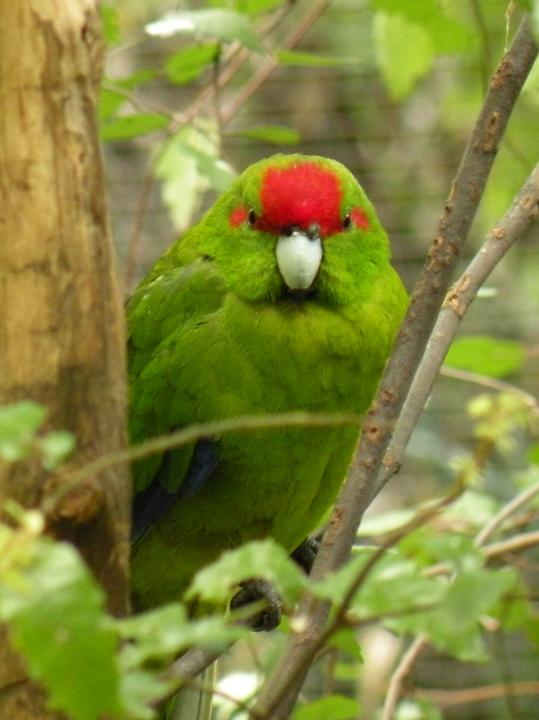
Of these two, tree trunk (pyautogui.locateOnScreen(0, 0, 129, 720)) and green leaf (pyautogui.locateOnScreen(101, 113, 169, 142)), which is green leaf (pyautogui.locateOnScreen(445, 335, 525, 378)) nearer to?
green leaf (pyautogui.locateOnScreen(101, 113, 169, 142))

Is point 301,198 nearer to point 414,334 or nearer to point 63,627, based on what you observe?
point 414,334

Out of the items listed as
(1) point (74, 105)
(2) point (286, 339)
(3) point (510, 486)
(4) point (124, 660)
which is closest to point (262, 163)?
(2) point (286, 339)

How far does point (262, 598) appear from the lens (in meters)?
1.71

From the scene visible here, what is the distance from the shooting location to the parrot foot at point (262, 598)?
170 cm

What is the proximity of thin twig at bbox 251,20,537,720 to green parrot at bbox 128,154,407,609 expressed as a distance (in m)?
0.38

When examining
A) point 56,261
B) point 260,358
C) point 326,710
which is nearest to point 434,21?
point 260,358

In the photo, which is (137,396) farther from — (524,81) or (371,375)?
(524,81)

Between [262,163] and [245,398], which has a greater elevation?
[262,163]

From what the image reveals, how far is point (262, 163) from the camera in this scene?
1.82 meters

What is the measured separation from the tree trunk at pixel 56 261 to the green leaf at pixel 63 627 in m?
0.35

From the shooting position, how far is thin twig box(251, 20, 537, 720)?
113cm

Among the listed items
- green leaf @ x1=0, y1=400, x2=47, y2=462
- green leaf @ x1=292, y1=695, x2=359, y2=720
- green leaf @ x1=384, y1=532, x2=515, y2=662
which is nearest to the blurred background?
green leaf @ x1=292, y1=695, x2=359, y2=720

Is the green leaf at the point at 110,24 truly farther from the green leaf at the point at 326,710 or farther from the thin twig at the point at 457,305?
the green leaf at the point at 326,710

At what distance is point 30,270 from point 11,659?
0.34 meters
